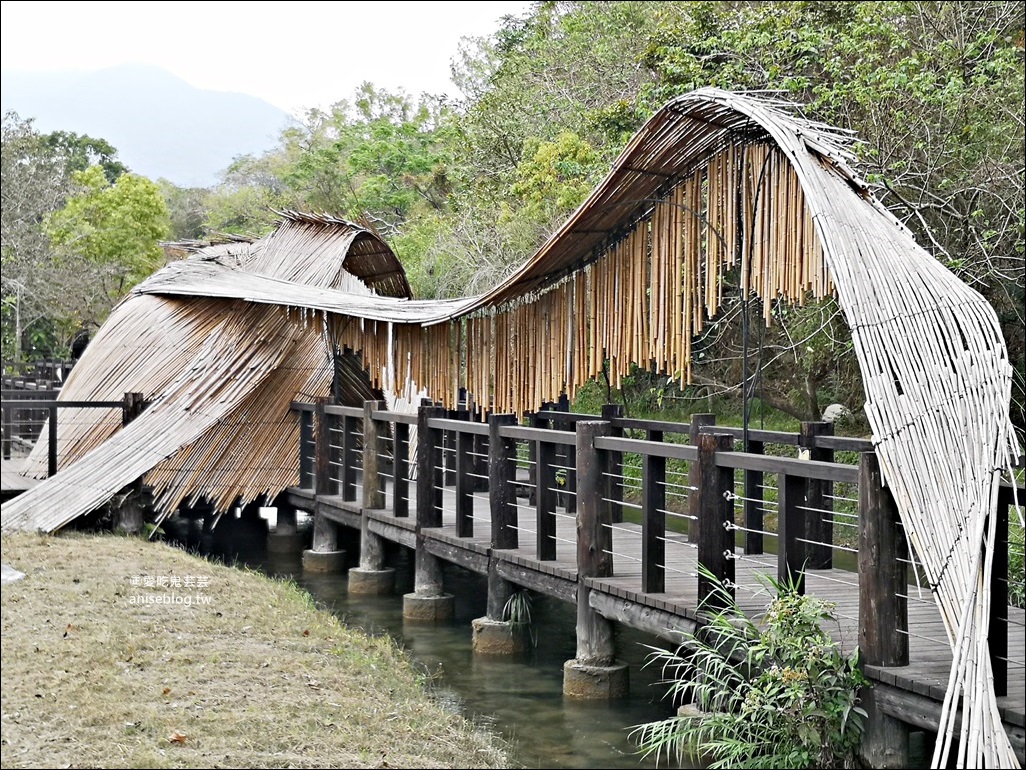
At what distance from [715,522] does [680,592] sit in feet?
2.04

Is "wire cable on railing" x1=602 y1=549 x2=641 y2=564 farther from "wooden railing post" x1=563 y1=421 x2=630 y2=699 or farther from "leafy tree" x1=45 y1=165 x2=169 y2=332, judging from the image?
"leafy tree" x1=45 y1=165 x2=169 y2=332

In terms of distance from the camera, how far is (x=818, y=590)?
235 inches

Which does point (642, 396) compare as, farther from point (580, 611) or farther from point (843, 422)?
point (580, 611)

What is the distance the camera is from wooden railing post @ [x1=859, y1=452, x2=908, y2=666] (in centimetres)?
449

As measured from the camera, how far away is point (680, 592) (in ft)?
19.4

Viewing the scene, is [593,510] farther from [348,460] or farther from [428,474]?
[348,460]

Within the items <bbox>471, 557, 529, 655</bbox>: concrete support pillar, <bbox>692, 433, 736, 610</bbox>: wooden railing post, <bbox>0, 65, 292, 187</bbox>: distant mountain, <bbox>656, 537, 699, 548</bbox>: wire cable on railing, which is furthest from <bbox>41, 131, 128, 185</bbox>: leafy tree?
<bbox>692, 433, 736, 610</bbox>: wooden railing post

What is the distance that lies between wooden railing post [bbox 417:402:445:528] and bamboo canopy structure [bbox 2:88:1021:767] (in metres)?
0.31

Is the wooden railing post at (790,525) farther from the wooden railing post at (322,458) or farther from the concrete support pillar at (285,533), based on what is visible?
the concrete support pillar at (285,533)

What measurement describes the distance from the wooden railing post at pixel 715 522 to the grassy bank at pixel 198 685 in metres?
1.30

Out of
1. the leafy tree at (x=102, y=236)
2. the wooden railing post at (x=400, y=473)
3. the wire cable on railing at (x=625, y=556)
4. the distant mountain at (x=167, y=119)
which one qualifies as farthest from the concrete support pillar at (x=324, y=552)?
the distant mountain at (x=167, y=119)

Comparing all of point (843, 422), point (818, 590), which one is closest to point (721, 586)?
point (818, 590)

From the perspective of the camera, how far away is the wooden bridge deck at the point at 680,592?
4297 mm

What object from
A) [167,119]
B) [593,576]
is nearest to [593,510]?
[593,576]
